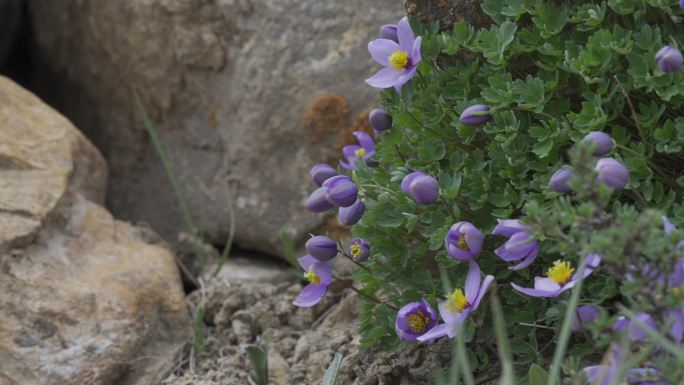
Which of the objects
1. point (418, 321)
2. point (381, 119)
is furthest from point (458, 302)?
point (381, 119)

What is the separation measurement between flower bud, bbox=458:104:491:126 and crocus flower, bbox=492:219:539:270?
237 mm

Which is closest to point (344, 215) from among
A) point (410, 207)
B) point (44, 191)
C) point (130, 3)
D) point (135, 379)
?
point (410, 207)

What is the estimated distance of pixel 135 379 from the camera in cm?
266

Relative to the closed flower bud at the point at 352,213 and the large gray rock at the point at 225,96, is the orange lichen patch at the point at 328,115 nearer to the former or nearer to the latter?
the large gray rock at the point at 225,96

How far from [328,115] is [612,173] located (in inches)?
59.7

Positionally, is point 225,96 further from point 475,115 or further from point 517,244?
point 517,244

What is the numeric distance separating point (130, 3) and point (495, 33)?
6.10 ft

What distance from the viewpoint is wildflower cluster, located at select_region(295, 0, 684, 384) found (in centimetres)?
187

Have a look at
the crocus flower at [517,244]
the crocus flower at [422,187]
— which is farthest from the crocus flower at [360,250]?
the crocus flower at [517,244]

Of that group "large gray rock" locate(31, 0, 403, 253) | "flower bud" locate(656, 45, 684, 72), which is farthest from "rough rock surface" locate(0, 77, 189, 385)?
"flower bud" locate(656, 45, 684, 72)

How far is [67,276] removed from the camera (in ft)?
8.88

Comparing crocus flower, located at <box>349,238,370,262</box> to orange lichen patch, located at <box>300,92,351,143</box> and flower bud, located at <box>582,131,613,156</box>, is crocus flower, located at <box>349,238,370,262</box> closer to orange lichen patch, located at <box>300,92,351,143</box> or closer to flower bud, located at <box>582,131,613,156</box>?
flower bud, located at <box>582,131,613,156</box>

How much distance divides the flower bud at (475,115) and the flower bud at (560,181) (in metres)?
0.26

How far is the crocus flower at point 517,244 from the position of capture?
6.02 feet
